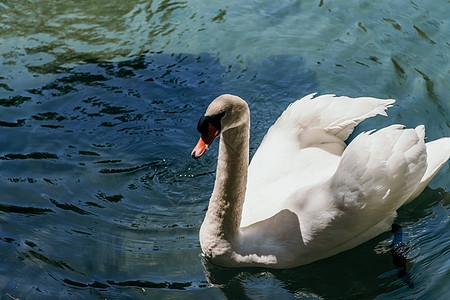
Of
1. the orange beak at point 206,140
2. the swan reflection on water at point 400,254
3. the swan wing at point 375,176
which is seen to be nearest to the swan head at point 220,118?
the orange beak at point 206,140

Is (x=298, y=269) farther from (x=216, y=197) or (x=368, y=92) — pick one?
(x=368, y=92)

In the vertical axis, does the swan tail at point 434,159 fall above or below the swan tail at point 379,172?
below

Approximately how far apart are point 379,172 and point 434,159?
100cm

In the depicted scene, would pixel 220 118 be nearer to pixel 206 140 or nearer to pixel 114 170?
pixel 206 140

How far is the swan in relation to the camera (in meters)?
4.45

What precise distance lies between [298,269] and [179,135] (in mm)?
Answer: 2362

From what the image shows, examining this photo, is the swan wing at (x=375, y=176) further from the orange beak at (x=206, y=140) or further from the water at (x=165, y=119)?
the orange beak at (x=206, y=140)

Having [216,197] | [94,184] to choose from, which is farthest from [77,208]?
[216,197]

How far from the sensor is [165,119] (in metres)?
6.83

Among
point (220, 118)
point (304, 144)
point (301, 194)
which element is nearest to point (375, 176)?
point (301, 194)

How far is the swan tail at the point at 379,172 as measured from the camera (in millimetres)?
4449

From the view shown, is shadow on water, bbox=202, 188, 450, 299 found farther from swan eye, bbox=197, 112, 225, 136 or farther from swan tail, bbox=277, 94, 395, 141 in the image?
swan eye, bbox=197, 112, 225, 136

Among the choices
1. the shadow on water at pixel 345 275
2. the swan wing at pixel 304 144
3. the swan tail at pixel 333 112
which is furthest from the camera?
the swan tail at pixel 333 112

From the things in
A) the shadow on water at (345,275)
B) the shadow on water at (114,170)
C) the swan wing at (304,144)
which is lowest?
the shadow on water at (345,275)
